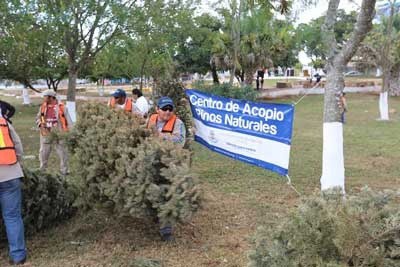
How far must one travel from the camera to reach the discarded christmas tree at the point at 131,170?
423 centimetres

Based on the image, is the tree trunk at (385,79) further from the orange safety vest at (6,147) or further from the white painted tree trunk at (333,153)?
the orange safety vest at (6,147)

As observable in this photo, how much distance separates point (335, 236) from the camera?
7.72 feet

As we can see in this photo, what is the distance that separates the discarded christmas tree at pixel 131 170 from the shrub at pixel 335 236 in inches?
62.7

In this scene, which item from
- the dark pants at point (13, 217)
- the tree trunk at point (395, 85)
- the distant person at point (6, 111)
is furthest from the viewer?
the tree trunk at point (395, 85)

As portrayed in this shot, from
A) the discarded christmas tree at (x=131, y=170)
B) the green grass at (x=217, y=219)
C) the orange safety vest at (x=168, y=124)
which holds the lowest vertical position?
the green grass at (x=217, y=219)

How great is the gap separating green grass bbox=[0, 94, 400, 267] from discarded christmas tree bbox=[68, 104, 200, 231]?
1.04 feet

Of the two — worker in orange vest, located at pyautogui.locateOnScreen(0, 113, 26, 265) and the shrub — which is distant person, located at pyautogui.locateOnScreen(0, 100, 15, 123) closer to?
worker in orange vest, located at pyautogui.locateOnScreen(0, 113, 26, 265)

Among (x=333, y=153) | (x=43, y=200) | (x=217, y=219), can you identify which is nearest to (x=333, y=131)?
(x=333, y=153)

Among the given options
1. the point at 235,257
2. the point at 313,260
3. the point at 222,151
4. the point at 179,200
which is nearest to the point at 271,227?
the point at 313,260

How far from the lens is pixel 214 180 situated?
25.8 ft

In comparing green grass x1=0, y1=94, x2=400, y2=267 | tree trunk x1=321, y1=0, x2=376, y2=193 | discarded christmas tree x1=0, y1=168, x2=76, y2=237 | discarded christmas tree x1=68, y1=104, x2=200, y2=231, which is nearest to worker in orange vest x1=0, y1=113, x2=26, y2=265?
green grass x1=0, y1=94, x2=400, y2=267

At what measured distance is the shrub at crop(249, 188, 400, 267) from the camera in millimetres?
2307

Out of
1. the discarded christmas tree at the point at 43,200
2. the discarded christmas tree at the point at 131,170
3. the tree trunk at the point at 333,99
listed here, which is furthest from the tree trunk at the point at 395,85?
the discarded christmas tree at the point at 43,200

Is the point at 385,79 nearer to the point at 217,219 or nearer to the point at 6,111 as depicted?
the point at 217,219
